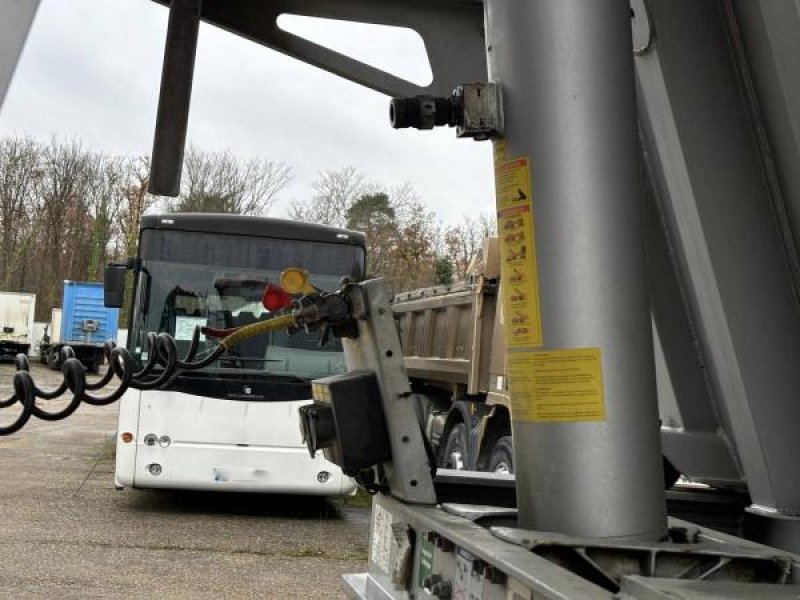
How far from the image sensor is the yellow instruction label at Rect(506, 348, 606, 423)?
2.10 meters

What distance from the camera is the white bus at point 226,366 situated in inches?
364

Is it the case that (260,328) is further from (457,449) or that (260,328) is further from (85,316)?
(85,316)

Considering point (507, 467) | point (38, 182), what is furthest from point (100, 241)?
point (507, 467)

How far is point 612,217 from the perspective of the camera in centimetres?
214

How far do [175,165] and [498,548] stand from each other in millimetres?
1443

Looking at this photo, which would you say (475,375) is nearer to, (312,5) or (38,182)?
(312,5)

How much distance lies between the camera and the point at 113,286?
9.03 meters

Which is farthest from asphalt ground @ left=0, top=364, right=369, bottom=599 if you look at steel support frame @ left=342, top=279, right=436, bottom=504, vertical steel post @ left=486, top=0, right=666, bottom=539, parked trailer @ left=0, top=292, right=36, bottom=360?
parked trailer @ left=0, top=292, right=36, bottom=360

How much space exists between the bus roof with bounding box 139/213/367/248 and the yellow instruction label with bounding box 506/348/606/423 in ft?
25.4

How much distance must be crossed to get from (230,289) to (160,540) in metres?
2.39

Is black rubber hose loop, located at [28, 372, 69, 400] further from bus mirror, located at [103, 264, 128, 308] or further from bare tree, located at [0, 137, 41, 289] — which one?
bare tree, located at [0, 137, 41, 289]

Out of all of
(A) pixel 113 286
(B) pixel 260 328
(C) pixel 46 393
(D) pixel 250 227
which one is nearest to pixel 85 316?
(D) pixel 250 227

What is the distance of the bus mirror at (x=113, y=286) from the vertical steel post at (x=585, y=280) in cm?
734

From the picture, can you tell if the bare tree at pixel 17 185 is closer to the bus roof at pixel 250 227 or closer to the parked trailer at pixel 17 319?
the bus roof at pixel 250 227
